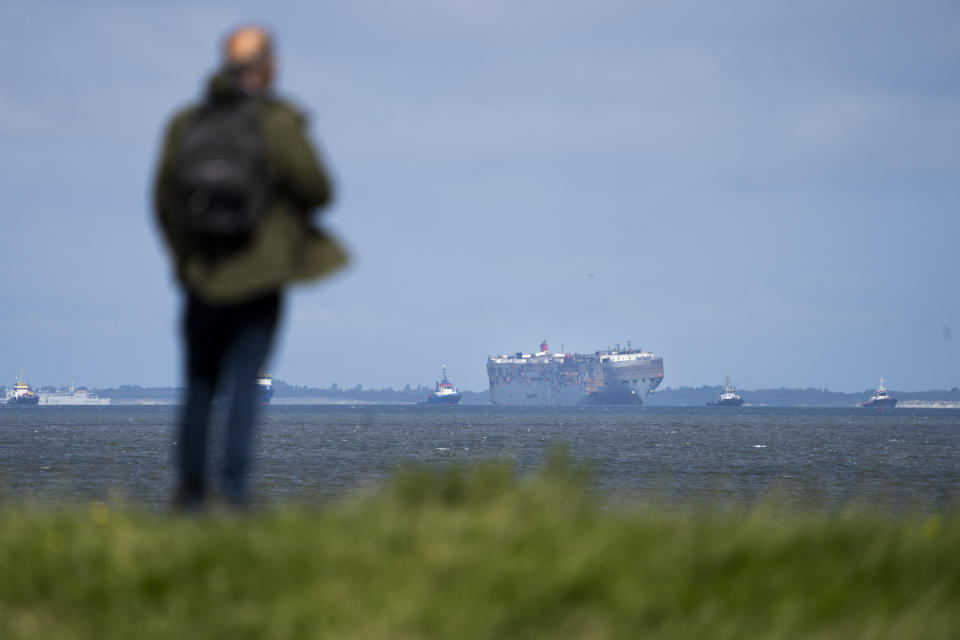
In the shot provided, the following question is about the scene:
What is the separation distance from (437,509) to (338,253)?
3.43ft

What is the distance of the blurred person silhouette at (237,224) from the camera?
412cm

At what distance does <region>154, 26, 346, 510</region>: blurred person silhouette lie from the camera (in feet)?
13.5

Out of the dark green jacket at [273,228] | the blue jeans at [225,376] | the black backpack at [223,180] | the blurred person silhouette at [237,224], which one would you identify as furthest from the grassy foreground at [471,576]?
the black backpack at [223,180]

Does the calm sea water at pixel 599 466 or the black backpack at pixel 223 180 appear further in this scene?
the calm sea water at pixel 599 466

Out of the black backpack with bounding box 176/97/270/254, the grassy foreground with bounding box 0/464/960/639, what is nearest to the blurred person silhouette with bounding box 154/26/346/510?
the black backpack with bounding box 176/97/270/254

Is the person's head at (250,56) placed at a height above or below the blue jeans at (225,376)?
above

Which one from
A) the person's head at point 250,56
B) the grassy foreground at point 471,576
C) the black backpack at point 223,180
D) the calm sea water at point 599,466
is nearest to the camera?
the grassy foreground at point 471,576

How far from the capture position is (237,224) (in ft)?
13.4

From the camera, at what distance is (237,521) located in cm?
413

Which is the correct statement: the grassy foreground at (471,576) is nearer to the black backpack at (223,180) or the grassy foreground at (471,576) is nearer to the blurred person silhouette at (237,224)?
the blurred person silhouette at (237,224)

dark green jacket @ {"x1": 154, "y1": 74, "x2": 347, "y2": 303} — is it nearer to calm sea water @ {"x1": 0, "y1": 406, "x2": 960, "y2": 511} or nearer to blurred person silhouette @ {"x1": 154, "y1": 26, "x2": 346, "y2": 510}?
blurred person silhouette @ {"x1": 154, "y1": 26, "x2": 346, "y2": 510}

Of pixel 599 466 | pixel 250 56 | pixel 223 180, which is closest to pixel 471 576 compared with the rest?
pixel 223 180

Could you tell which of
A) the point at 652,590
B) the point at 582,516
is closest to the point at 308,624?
the point at 652,590

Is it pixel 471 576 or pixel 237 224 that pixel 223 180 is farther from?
pixel 471 576
